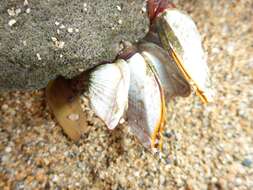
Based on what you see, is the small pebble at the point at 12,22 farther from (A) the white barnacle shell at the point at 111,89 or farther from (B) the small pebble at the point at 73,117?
(B) the small pebble at the point at 73,117

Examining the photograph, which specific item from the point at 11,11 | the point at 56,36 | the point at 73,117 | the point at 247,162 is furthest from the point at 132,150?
the point at 11,11

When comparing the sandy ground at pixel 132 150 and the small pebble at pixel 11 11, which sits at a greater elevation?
the small pebble at pixel 11 11

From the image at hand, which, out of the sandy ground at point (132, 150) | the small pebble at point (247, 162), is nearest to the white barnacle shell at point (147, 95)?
the sandy ground at point (132, 150)

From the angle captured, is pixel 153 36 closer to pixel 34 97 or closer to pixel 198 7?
pixel 34 97

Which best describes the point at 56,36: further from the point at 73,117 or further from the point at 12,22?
the point at 73,117

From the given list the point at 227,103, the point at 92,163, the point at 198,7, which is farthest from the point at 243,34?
the point at 92,163

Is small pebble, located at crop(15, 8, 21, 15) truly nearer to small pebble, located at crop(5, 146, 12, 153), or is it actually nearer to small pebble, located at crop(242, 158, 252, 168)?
small pebble, located at crop(5, 146, 12, 153)
